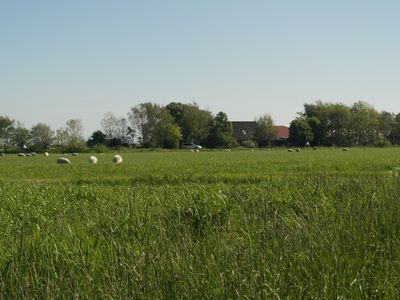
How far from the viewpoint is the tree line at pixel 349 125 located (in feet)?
392

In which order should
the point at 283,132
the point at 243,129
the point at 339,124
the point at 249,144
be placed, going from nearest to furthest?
the point at 249,144, the point at 339,124, the point at 243,129, the point at 283,132

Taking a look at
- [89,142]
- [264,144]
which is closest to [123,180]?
→ [89,142]

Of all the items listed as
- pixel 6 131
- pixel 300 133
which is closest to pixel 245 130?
pixel 300 133

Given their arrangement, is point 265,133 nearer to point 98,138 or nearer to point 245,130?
point 245,130

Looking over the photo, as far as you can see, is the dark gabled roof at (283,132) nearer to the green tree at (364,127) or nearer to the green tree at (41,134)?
the green tree at (364,127)

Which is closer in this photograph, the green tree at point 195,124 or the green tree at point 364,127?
the green tree at point 195,124

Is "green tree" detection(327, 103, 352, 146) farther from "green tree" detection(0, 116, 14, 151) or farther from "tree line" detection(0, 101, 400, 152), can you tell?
"green tree" detection(0, 116, 14, 151)

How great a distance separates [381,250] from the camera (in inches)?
191

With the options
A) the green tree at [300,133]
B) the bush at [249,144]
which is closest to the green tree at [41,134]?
the bush at [249,144]

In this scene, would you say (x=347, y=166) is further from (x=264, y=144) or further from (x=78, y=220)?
(x=264, y=144)

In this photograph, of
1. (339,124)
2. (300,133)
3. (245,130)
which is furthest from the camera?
(245,130)

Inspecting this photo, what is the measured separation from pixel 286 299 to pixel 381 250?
5.83ft

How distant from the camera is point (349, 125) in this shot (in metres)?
127

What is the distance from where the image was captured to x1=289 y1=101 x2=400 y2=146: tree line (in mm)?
119625
